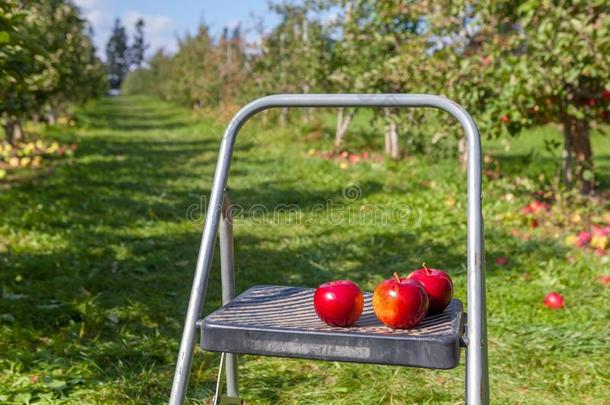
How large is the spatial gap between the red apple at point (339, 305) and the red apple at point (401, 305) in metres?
0.06

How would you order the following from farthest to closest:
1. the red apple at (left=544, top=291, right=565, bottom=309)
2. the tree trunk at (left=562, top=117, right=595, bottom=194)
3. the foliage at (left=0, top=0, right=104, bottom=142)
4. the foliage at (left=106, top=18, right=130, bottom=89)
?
the foliage at (left=106, top=18, right=130, bottom=89), the tree trunk at (left=562, top=117, right=595, bottom=194), the red apple at (left=544, top=291, right=565, bottom=309), the foliage at (left=0, top=0, right=104, bottom=142)

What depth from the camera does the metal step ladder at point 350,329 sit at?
1.53 m

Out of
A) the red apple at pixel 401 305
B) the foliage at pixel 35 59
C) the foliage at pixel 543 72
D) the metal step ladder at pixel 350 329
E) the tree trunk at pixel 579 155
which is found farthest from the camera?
the tree trunk at pixel 579 155

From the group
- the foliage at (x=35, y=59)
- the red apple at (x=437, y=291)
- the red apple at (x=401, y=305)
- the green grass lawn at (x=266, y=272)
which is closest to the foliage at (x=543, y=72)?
the green grass lawn at (x=266, y=272)

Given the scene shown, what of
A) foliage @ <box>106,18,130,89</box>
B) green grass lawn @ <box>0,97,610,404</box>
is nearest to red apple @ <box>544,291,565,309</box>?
green grass lawn @ <box>0,97,610,404</box>

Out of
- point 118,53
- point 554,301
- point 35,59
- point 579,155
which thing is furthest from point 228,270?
point 118,53

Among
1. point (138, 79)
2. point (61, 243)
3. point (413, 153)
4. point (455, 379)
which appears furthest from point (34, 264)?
point (138, 79)

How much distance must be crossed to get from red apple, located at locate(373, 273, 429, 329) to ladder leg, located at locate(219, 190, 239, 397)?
1.74 feet

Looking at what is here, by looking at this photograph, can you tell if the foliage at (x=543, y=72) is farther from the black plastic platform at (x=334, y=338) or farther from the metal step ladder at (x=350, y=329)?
the black plastic platform at (x=334, y=338)

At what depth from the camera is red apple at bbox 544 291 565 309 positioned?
3791mm

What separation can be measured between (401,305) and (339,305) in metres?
0.15

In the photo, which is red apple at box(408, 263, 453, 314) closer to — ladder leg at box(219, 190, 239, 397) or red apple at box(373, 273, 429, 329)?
red apple at box(373, 273, 429, 329)

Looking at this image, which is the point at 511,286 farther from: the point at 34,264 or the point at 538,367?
the point at 34,264

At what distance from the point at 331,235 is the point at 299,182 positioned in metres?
2.72
